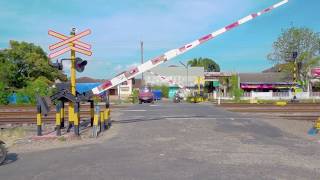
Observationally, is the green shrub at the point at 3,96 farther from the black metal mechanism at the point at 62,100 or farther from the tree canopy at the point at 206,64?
the tree canopy at the point at 206,64

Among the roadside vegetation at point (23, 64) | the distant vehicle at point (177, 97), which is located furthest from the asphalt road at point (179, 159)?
the roadside vegetation at point (23, 64)

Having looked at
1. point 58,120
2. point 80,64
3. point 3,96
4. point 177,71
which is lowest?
point 58,120

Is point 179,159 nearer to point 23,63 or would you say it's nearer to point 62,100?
point 62,100

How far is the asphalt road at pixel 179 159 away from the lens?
7.89 m

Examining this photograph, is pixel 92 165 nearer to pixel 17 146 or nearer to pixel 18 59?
pixel 17 146

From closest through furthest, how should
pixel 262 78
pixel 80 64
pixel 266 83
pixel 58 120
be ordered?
pixel 58 120, pixel 80 64, pixel 266 83, pixel 262 78

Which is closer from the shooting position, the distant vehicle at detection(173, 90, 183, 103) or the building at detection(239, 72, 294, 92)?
the distant vehicle at detection(173, 90, 183, 103)

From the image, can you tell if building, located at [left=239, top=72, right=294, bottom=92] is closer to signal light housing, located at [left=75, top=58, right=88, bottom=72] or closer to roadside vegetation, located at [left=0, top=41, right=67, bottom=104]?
roadside vegetation, located at [left=0, top=41, right=67, bottom=104]

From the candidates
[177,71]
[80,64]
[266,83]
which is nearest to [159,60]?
[80,64]

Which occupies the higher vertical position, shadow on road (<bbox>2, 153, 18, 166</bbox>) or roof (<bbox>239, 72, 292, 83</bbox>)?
roof (<bbox>239, 72, 292, 83</bbox>)

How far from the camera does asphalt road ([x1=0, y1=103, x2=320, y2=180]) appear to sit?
7891 millimetres

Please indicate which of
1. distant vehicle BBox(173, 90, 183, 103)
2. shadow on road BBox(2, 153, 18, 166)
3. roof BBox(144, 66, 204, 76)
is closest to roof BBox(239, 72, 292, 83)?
roof BBox(144, 66, 204, 76)

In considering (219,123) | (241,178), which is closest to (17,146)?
(241,178)

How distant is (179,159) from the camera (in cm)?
931
